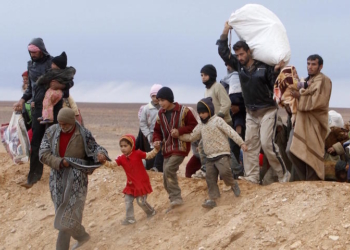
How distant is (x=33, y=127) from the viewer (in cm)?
1050

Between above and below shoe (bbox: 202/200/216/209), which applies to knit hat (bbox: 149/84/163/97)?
above

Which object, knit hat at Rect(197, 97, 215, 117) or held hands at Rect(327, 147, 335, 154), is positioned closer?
knit hat at Rect(197, 97, 215, 117)

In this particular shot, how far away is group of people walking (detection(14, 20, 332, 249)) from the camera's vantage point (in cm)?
837

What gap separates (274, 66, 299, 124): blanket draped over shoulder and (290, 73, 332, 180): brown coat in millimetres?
120

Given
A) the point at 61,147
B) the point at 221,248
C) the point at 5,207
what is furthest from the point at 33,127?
the point at 221,248

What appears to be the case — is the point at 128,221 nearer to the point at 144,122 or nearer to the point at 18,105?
the point at 144,122

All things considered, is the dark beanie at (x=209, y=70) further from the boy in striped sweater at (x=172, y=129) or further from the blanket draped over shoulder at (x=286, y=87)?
the blanket draped over shoulder at (x=286, y=87)

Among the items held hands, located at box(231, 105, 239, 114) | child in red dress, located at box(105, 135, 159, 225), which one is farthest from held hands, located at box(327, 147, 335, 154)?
child in red dress, located at box(105, 135, 159, 225)

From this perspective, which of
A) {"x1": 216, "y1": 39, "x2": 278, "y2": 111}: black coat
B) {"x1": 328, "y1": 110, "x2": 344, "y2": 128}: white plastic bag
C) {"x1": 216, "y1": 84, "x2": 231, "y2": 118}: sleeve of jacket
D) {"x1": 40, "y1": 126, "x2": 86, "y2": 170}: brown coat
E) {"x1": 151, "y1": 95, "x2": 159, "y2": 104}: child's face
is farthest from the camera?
{"x1": 151, "y1": 95, "x2": 159, "y2": 104}: child's face

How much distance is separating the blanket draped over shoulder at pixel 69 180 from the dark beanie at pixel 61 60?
1789 millimetres

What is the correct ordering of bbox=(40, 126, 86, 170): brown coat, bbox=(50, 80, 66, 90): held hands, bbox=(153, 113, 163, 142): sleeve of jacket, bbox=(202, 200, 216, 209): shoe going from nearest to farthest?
bbox=(40, 126, 86, 170): brown coat, bbox=(202, 200, 216, 209): shoe, bbox=(153, 113, 163, 142): sleeve of jacket, bbox=(50, 80, 66, 90): held hands

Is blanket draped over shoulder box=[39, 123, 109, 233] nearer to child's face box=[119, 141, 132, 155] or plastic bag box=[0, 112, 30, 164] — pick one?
child's face box=[119, 141, 132, 155]

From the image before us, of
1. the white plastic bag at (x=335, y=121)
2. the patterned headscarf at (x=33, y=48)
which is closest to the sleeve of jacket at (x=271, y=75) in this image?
the white plastic bag at (x=335, y=121)

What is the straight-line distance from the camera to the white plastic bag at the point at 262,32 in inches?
347
